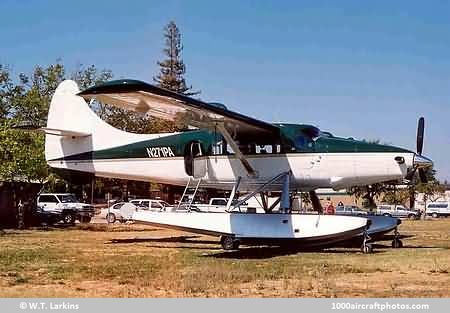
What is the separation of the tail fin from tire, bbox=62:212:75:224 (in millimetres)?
10829

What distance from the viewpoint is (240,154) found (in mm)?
16953

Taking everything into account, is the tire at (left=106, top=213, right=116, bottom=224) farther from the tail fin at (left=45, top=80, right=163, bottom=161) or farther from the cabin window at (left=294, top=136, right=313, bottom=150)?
the cabin window at (left=294, top=136, right=313, bottom=150)

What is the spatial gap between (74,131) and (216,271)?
11361 millimetres

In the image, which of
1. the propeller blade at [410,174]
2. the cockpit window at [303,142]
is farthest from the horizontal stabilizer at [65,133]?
the propeller blade at [410,174]

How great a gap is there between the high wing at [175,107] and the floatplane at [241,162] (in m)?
0.03

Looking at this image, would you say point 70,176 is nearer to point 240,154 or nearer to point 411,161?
point 240,154

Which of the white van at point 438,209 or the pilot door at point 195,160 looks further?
the white van at point 438,209

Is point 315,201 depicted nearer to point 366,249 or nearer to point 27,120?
point 366,249

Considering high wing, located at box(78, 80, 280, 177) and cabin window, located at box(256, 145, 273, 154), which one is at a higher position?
high wing, located at box(78, 80, 280, 177)

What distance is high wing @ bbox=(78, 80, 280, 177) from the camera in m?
12.9

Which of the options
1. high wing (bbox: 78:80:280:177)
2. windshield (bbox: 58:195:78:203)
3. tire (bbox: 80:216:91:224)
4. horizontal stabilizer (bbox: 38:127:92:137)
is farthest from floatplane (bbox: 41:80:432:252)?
windshield (bbox: 58:195:78:203)

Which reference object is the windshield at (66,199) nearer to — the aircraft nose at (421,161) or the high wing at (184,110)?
the high wing at (184,110)

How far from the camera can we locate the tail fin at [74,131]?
20.4 metres
